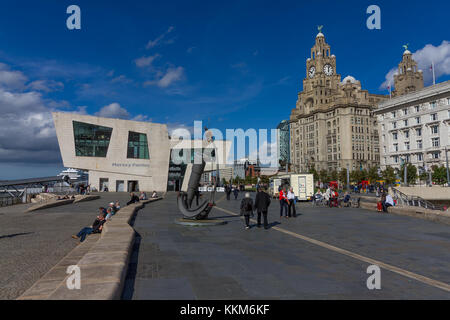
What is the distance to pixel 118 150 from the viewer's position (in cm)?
6394

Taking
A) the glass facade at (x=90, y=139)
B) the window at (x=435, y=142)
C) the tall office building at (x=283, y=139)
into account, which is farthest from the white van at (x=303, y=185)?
the tall office building at (x=283, y=139)

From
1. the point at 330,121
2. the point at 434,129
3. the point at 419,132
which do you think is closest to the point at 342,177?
the point at 419,132

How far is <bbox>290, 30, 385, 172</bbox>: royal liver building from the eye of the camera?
356 feet

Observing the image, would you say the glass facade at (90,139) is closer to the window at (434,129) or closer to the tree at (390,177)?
the tree at (390,177)

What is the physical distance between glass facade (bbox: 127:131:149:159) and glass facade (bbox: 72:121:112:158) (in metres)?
4.33

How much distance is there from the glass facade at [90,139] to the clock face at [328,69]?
9776cm

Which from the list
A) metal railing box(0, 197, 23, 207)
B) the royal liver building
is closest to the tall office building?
the royal liver building

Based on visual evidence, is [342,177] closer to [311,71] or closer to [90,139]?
[311,71]

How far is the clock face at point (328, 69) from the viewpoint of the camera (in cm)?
12921

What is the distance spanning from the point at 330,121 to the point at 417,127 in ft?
A: 141
